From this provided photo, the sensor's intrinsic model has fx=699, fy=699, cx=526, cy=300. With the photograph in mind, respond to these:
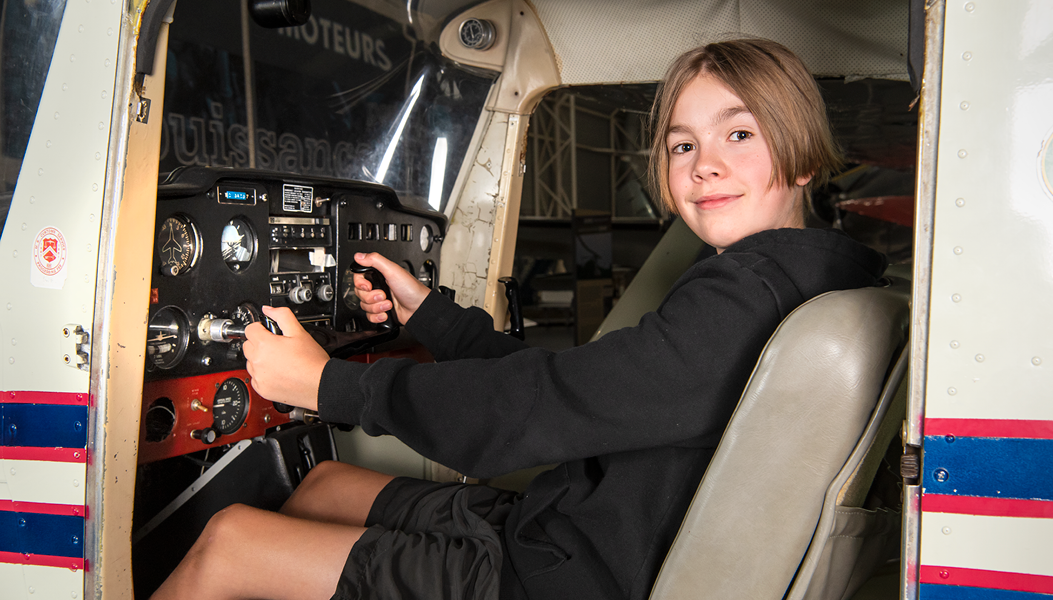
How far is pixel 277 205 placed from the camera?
1.92 m

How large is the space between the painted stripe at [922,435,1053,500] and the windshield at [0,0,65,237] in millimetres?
1777

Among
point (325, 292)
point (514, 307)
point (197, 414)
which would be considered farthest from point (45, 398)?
point (514, 307)

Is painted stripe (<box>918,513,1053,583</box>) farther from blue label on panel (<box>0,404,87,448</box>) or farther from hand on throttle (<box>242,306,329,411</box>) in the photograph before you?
blue label on panel (<box>0,404,87,448</box>)

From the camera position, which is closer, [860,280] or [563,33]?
[860,280]

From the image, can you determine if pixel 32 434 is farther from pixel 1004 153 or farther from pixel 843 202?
pixel 843 202

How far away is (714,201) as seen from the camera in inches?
50.6

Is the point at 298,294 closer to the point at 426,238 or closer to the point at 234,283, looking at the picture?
the point at 234,283

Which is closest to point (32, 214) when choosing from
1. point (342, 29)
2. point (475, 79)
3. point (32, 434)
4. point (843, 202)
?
point (32, 434)

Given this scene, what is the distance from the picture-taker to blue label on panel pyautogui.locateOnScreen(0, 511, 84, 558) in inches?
55.4

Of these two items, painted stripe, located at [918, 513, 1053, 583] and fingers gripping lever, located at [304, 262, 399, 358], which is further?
fingers gripping lever, located at [304, 262, 399, 358]

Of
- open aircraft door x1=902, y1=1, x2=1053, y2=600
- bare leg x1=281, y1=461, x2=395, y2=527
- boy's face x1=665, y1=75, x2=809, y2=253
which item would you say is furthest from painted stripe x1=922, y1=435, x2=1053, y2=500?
bare leg x1=281, y1=461, x2=395, y2=527

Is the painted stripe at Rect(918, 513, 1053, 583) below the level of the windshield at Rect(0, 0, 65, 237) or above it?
below

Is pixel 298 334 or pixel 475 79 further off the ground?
pixel 475 79

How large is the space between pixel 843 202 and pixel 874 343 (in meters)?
7.47
